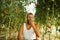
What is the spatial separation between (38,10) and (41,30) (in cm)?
22

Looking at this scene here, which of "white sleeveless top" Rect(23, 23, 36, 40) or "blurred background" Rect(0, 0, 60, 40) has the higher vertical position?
"blurred background" Rect(0, 0, 60, 40)

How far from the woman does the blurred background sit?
5 cm

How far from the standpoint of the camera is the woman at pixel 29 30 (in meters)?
1.73

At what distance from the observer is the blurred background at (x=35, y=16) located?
5.88 feet

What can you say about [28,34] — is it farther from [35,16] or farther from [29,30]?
[35,16]

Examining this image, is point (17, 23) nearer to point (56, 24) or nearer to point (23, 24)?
point (23, 24)

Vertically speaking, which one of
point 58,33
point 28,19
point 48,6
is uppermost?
point 48,6

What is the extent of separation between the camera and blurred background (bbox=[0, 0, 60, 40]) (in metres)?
1.79

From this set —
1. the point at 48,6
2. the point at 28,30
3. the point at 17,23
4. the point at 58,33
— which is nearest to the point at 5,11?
the point at 17,23

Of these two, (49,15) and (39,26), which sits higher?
(49,15)

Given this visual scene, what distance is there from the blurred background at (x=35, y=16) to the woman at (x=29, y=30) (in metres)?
0.05

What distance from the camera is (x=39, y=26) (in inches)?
70.9

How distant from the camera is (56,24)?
71.0 inches

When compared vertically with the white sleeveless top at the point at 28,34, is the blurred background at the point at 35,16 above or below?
above
